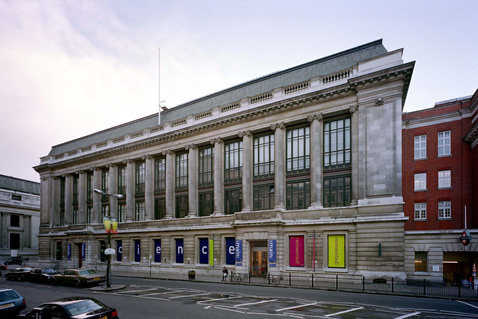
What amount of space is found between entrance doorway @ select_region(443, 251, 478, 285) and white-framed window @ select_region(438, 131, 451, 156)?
10024mm

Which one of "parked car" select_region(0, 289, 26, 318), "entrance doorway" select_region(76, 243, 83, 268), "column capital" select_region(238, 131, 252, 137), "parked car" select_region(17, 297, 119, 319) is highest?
"column capital" select_region(238, 131, 252, 137)

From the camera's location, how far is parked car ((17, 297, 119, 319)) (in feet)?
41.3

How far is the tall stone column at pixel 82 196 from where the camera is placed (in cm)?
6174

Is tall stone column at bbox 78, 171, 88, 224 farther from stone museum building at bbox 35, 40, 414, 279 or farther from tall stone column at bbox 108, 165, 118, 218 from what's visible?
tall stone column at bbox 108, 165, 118, 218

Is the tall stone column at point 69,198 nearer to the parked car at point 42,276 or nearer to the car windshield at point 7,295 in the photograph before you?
the parked car at point 42,276

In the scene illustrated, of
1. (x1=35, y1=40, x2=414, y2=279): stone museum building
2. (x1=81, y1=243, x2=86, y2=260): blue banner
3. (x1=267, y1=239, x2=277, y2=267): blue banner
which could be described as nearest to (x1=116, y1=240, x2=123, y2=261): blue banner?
(x1=35, y1=40, x2=414, y2=279): stone museum building

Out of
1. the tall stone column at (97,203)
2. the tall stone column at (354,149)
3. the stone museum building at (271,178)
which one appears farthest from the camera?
the tall stone column at (97,203)

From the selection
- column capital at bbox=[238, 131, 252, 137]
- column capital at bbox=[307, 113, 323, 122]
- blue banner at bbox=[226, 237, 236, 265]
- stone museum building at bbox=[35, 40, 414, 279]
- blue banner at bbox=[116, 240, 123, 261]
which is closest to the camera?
stone museum building at bbox=[35, 40, 414, 279]

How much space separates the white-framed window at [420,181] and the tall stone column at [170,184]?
98.9ft

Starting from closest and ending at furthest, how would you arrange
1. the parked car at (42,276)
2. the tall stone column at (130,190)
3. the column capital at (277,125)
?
the parked car at (42,276)
the column capital at (277,125)
the tall stone column at (130,190)

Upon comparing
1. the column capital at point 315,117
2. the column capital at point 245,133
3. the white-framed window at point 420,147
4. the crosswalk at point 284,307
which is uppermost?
the column capital at point 315,117

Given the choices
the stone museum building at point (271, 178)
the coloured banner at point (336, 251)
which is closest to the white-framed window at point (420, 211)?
the stone museum building at point (271, 178)

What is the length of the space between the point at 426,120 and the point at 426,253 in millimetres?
13825

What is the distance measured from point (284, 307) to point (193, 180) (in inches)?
1128
